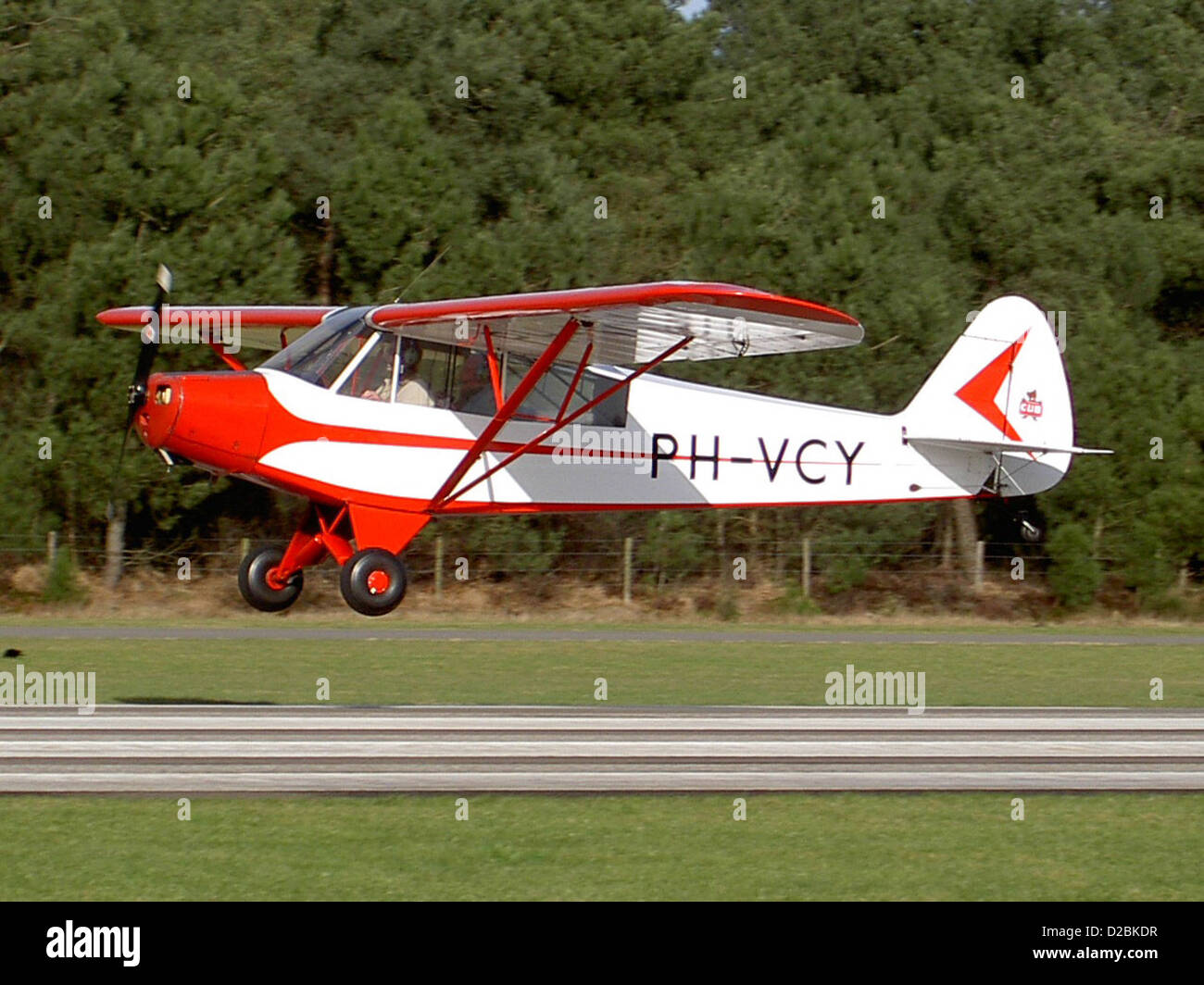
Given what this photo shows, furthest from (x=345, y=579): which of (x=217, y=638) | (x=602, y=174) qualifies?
(x=602, y=174)

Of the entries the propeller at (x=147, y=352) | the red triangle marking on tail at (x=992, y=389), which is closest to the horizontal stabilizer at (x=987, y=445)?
the red triangle marking on tail at (x=992, y=389)

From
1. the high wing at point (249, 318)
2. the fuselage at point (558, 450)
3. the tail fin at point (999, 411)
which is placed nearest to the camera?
the fuselage at point (558, 450)

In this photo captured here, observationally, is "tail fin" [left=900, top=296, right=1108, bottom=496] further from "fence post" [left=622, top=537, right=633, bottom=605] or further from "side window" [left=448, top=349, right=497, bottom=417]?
"fence post" [left=622, top=537, right=633, bottom=605]

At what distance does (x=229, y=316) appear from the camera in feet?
56.2

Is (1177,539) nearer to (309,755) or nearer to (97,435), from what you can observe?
(97,435)

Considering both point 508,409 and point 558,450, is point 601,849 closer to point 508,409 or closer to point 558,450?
point 508,409

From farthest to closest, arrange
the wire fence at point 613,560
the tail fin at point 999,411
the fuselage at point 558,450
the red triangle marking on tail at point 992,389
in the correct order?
1. the wire fence at point 613,560
2. the red triangle marking on tail at point 992,389
3. the tail fin at point 999,411
4. the fuselage at point 558,450

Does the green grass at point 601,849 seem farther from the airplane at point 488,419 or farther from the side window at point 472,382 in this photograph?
the side window at point 472,382

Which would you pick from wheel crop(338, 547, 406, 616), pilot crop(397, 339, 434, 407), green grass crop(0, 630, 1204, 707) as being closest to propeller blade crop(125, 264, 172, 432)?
pilot crop(397, 339, 434, 407)

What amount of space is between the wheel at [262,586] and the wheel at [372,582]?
0.68 m

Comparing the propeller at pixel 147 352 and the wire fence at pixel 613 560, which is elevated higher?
the propeller at pixel 147 352

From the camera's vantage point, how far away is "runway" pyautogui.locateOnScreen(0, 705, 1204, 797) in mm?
11477

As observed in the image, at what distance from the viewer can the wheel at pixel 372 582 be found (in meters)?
14.4

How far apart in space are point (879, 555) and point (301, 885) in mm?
24167
